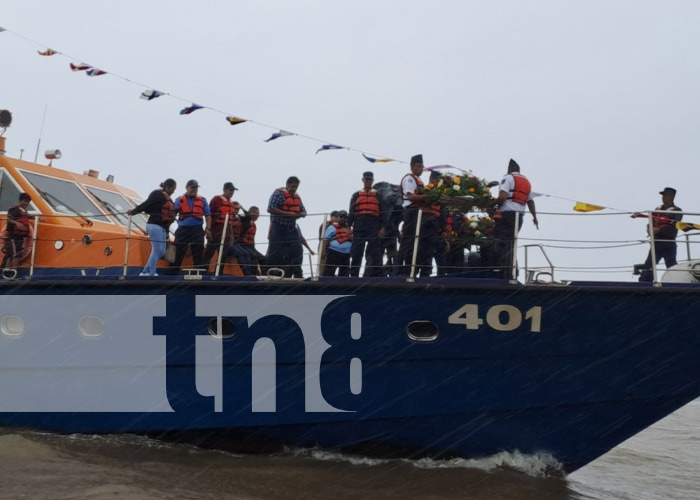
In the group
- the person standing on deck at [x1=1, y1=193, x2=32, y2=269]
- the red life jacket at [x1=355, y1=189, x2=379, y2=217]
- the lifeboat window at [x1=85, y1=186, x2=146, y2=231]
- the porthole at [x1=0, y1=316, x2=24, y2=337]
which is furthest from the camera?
the lifeboat window at [x1=85, y1=186, x2=146, y2=231]

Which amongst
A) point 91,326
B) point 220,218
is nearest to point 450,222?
point 220,218

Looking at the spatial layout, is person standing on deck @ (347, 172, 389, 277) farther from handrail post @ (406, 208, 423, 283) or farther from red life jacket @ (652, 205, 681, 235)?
red life jacket @ (652, 205, 681, 235)

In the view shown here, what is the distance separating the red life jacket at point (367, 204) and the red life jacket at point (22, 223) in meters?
3.62

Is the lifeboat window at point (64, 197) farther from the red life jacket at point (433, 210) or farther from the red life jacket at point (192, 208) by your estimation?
the red life jacket at point (433, 210)

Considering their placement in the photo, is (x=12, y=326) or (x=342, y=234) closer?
(x=12, y=326)

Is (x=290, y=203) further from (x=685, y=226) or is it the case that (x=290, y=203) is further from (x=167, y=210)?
(x=685, y=226)

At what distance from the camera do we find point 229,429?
7773mm

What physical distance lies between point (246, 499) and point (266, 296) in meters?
1.95

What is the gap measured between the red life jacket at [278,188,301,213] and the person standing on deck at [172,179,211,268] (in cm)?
84

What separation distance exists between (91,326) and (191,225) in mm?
1477

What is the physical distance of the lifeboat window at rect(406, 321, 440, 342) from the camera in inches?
291

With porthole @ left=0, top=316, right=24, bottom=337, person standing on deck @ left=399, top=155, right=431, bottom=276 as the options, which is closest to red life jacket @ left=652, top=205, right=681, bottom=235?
person standing on deck @ left=399, top=155, right=431, bottom=276

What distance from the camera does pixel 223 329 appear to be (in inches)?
302

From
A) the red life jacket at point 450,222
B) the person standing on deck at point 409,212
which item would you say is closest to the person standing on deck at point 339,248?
the person standing on deck at point 409,212
